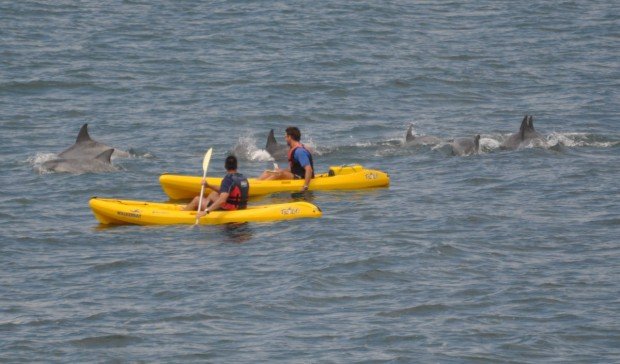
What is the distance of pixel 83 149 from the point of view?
25.9 meters

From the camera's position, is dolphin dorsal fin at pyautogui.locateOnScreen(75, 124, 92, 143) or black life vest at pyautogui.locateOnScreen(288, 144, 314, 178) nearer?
black life vest at pyautogui.locateOnScreen(288, 144, 314, 178)

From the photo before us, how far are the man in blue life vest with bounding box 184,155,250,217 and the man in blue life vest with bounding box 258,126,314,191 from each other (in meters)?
2.04

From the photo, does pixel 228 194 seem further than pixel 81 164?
No

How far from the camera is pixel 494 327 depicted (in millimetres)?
16281

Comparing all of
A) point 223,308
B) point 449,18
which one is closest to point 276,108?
point 449,18

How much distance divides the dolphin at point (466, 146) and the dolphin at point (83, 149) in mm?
6660

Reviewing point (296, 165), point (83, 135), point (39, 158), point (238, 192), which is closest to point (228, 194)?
point (238, 192)

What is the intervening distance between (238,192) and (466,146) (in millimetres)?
7253

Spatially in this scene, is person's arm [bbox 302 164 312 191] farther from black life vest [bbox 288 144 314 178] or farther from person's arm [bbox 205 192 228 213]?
person's arm [bbox 205 192 228 213]

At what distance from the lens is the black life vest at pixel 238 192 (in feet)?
69.5

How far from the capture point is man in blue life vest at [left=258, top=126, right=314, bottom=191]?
23.3 metres

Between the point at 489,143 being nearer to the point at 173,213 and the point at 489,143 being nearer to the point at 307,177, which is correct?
the point at 307,177

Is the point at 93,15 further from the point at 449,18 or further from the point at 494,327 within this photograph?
the point at 494,327

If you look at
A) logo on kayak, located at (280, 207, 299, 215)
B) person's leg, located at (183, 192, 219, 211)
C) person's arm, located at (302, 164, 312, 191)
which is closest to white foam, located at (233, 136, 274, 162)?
person's arm, located at (302, 164, 312, 191)
